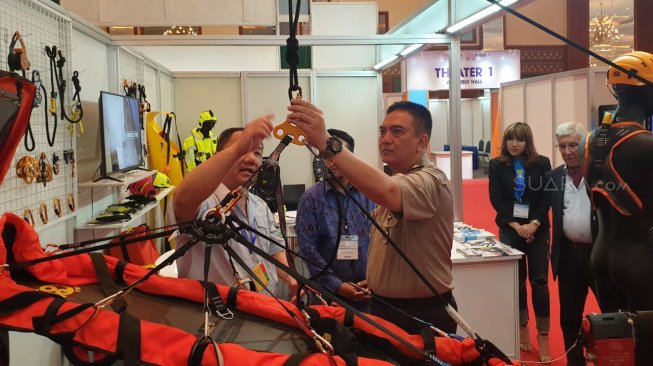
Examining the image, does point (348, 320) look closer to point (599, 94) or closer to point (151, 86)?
point (151, 86)

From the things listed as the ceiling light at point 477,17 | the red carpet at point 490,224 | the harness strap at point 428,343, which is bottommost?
the red carpet at point 490,224

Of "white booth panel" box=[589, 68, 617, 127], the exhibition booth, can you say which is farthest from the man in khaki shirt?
"white booth panel" box=[589, 68, 617, 127]

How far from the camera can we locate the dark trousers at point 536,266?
138 inches

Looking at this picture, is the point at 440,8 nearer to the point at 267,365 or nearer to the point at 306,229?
the point at 306,229

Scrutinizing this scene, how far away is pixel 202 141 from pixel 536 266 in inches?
152

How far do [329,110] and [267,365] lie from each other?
246 inches

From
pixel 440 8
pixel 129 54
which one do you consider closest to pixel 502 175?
pixel 440 8

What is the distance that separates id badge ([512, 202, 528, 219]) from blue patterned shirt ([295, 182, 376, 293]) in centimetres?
139

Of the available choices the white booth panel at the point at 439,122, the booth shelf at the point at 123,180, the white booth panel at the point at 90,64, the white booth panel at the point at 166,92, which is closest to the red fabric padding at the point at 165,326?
the booth shelf at the point at 123,180

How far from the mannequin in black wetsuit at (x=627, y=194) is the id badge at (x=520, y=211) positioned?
1269 mm

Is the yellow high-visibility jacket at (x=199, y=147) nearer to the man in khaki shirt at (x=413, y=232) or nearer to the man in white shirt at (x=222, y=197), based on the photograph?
the man in white shirt at (x=222, y=197)

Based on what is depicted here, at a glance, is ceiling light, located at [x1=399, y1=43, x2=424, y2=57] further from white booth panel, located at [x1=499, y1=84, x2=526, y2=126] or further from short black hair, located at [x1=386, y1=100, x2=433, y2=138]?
white booth panel, located at [x1=499, y1=84, x2=526, y2=126]

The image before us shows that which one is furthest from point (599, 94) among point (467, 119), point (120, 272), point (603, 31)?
point (467, 119)

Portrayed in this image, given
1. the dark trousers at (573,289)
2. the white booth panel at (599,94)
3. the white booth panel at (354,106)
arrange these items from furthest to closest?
the white booth panel at (354,106) → the white booth panel at (599,94) → the dark trousers at (573,289)
